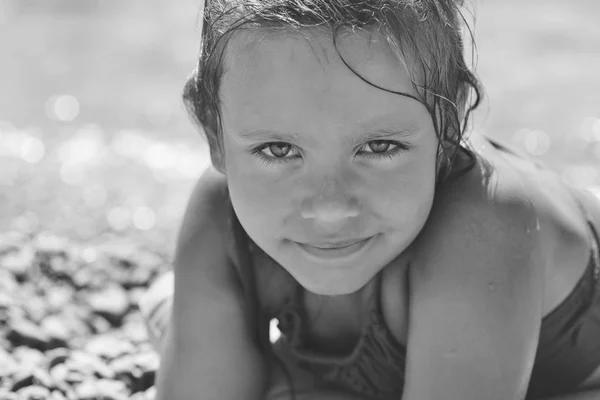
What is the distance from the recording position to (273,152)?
1735 mm

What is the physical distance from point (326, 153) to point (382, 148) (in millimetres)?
101

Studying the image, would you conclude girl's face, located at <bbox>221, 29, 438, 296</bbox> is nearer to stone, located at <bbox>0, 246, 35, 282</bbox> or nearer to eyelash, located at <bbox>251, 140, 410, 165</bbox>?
eyelash, located at <bbox>251, 140, 410, 165</bbox>

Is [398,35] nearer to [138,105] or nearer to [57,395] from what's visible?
[57,395]

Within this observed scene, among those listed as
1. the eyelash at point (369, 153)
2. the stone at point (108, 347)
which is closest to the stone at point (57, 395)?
the stone at point (108, 347)

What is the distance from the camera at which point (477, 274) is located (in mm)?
1784

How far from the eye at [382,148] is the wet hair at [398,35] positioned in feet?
0.27

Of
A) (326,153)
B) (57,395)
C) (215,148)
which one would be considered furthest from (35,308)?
(326,153)

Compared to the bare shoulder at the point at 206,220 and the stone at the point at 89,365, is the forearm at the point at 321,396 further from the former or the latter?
the stone at the point at 89,365

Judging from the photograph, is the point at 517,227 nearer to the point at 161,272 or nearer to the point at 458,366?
the point at 458,366

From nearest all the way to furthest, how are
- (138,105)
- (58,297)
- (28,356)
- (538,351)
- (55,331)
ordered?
(538,351) < (28,356) < (55,331) < (58,297) < (138,105)

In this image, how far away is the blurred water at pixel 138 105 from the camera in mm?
4309

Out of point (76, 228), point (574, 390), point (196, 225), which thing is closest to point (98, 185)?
point (76, 228)

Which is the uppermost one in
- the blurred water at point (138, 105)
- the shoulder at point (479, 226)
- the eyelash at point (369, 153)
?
the eyelash at point (369, 153)

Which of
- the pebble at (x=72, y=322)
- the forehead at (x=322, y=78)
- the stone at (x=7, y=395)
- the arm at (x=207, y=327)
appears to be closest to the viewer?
the forehead at (x=322, y=78)
